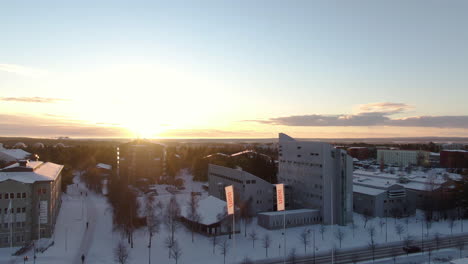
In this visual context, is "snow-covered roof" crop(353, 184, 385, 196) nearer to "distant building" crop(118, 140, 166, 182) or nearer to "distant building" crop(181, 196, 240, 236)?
"distant building" crop(181, 196, 240, 236)

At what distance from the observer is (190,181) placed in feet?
255

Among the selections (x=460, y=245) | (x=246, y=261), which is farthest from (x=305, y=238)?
(x=460, y=245)

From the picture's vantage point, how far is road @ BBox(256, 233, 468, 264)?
2869 centimetres

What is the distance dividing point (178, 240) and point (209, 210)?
552cm

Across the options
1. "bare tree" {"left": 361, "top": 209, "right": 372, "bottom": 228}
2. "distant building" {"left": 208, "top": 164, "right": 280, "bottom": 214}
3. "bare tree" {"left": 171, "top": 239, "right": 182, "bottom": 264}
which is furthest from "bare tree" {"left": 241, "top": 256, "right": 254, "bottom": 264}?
"bare tree" {"left": 361, "top": 209, "right": 372, "bottom": 228}

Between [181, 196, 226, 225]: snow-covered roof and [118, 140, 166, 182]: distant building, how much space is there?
123ft

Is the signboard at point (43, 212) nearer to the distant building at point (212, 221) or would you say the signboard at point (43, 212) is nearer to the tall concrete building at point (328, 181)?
the distant building at point (212, 221)

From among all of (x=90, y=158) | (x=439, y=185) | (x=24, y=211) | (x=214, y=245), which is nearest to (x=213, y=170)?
(x=214, y=245)

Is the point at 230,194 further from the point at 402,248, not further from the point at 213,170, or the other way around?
the point at 213,170

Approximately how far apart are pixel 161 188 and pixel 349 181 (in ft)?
129

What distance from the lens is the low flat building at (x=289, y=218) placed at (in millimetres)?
38406

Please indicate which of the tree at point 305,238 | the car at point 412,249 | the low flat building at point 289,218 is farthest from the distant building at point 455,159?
the tree at point 305,238

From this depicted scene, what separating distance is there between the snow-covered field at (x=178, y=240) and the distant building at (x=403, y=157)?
80.2m

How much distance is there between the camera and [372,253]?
3041 centimetres
